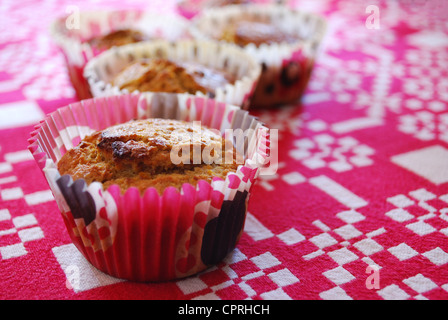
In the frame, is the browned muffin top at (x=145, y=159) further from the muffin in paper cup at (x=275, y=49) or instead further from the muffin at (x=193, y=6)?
the muffin at (x=193, y=6)

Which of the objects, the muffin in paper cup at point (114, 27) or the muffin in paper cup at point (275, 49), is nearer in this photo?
the muffin in paper cup at point (275, 49)

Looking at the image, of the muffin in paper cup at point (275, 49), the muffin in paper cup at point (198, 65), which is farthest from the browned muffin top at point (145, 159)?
the muffin in paper cup at point (275, 49)

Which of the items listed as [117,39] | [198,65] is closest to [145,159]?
[198,65]

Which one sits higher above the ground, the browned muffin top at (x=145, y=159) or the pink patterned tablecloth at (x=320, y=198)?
the browned muffin top at (x=145, y=159)

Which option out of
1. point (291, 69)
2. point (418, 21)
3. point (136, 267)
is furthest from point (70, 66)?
point (418, 21)

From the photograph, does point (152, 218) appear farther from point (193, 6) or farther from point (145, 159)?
point (193, 6)

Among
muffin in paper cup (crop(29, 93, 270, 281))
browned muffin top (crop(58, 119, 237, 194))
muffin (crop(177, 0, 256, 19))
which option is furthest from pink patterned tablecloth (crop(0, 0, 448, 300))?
muffin (crop(177, 0, 256, 19))

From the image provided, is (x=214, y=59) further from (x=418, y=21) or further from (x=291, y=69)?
(x=418, y=21)
